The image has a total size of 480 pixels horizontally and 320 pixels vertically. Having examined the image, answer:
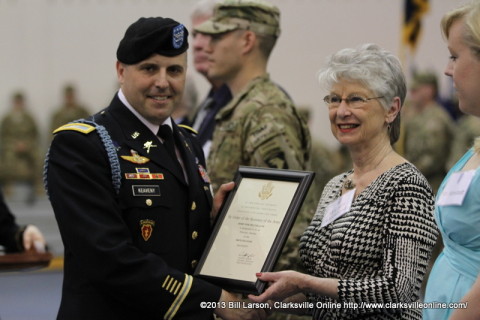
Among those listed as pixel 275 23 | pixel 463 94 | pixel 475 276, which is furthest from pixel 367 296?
pixel 275 23

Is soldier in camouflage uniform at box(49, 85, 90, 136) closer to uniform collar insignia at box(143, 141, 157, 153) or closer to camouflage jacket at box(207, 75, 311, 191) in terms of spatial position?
camouflage jacket at box(207, 75, 311, 191)

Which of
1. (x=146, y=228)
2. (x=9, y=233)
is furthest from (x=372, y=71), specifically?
(x=9, y=233)

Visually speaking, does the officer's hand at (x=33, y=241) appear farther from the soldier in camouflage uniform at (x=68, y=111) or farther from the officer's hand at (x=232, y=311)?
the soldier in camouflage uniform at (x=68, y=111)

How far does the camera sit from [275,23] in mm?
4297

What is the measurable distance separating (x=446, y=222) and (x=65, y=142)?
1221 millimetres

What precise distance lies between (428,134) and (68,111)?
21.6 feet

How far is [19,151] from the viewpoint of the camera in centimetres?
1367

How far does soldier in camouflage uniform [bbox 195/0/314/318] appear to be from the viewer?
12.4 ft

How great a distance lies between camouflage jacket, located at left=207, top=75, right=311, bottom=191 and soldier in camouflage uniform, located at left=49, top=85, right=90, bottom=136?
10.2 metres

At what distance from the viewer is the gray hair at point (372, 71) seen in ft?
9.55

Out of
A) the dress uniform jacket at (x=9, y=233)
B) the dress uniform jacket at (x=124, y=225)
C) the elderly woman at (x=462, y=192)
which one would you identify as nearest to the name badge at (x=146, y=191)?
the dress uniform jacket at (x=124, y=225)

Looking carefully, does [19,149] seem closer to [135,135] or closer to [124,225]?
[135,135]

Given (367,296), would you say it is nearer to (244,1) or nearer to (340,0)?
(244,1)

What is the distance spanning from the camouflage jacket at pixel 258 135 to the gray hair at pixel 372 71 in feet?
2.68
